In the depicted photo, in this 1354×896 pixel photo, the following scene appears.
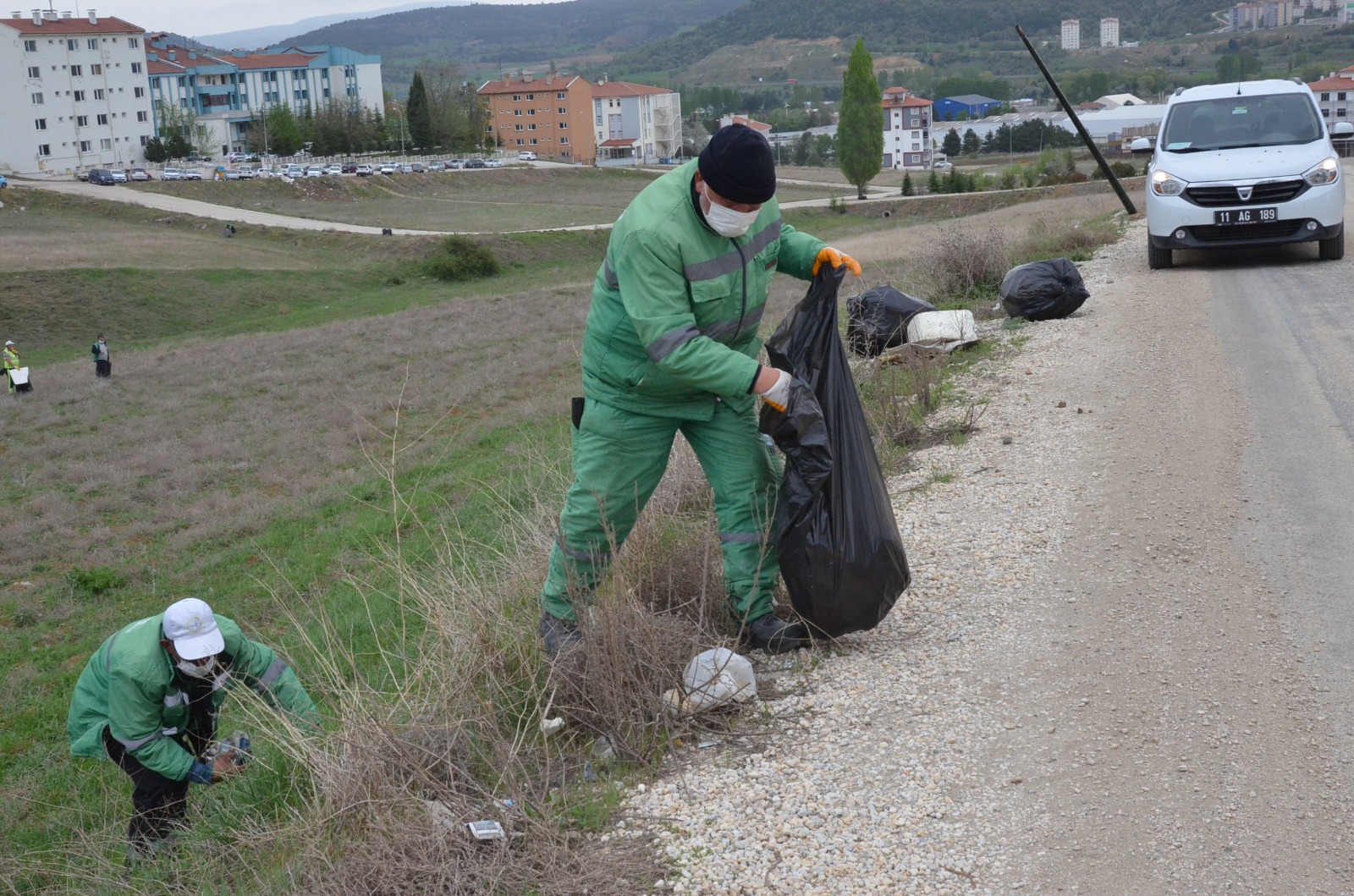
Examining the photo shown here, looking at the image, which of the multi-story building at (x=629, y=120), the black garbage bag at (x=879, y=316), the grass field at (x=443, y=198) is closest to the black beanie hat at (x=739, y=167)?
the black garbage bag at (x=879, y=316)

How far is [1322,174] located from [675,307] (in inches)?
408

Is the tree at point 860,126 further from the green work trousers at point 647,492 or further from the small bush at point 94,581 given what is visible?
the green work trousers at point 647,492

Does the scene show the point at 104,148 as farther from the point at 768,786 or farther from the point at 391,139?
the point at 768,786

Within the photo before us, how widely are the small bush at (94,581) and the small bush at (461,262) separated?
33.7 m

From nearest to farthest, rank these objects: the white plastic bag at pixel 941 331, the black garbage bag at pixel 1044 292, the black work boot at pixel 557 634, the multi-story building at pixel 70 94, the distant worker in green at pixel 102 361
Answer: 1. the black work boot at pixel 557 634
2. the white plastic bag at pixel 941 331
3. the black garbage bag at pixel 1044 292
4. the distant worker in green at pixel 102 361
5. the multi-story building at pixel 70 94

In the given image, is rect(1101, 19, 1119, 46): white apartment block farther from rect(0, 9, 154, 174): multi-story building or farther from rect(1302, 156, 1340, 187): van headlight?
rect(1302, 156, 1340, 187): van headlight

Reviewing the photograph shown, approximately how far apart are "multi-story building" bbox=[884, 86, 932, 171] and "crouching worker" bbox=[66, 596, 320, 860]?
431 ft

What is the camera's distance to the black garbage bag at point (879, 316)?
1009cm

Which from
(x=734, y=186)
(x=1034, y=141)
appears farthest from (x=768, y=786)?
(x=1034, y=141)

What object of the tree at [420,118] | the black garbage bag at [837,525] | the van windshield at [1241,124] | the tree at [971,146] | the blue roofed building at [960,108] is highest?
the blue roofed building at [960,108]

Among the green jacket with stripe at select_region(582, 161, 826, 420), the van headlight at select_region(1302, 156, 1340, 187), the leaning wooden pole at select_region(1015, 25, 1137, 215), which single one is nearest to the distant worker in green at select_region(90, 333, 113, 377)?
the leaning wooden pole at select_region(1015, 25, 1137, 215)

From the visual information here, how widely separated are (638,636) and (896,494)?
8.61ft

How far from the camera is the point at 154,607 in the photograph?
11.5 metres

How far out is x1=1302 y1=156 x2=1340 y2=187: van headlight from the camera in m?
11.9
